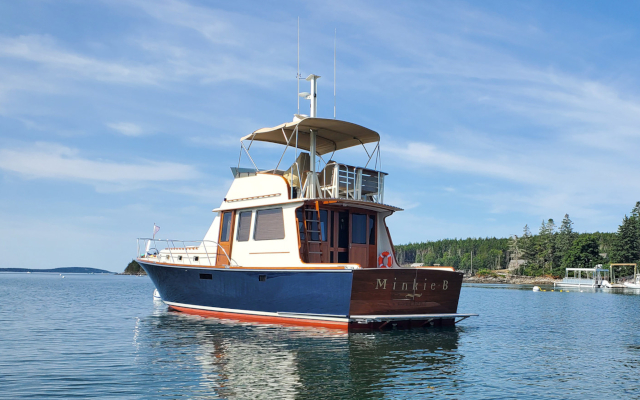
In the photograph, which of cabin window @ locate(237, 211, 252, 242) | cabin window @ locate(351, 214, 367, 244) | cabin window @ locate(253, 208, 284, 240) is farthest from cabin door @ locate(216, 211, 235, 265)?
cabin window @ locate(351, 214, 367, 244)

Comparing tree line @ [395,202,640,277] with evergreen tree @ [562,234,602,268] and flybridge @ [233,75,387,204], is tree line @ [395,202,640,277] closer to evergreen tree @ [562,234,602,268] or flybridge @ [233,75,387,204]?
evergreen tree @ [562,234,602,268]

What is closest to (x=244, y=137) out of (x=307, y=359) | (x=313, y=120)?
(x=313, y=120)

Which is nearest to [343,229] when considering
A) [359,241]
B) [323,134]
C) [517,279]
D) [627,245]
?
[359,241]

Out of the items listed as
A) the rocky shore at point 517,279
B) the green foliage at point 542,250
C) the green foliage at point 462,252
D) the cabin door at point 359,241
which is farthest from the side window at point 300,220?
the green foliage at point 462,252

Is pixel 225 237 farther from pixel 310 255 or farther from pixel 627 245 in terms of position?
pixel 627 245

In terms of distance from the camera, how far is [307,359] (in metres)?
10.4

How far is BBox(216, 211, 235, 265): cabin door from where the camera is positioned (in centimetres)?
1741

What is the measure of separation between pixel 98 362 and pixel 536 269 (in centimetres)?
9278

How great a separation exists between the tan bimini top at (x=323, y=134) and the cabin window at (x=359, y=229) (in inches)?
105

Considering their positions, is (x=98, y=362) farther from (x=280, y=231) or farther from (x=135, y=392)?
(x=280, y=231)

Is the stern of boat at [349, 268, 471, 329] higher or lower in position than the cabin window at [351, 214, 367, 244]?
lower

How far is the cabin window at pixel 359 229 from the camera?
16594 millimetres

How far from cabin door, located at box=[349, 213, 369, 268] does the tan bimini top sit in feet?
8.68

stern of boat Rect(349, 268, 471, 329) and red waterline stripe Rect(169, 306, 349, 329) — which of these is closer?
stern of boat Rect(349, 268, 471, 329)
